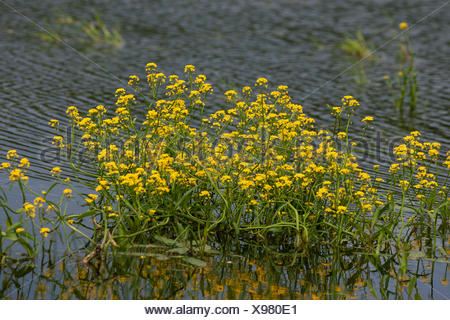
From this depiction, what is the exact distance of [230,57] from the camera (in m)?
18.7

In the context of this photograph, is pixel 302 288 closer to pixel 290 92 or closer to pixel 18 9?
pixel 290 92

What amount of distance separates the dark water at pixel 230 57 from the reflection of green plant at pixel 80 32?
0.35 metres

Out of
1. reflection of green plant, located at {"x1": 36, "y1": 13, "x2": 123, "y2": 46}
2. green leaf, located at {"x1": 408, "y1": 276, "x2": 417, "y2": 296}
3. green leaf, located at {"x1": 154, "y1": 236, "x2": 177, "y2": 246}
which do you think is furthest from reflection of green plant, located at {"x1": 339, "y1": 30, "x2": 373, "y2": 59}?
green leaf, located at {"x1": 154, "y1": 236, "x2": 177, "y2": 246}

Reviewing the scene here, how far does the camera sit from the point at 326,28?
22.9 metres

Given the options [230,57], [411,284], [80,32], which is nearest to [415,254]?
[411,284]

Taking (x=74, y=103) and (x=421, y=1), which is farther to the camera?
(x=421, y=1)

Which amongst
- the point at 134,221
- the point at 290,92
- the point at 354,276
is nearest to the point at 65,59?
the point at 290,92

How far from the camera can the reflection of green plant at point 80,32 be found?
19984 millimetres

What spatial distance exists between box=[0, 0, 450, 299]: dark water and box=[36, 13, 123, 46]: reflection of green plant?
0.35 metres

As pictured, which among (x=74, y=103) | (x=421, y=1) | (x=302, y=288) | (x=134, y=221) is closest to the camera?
(x=302, y=288)

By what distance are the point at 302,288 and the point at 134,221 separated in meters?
2.27

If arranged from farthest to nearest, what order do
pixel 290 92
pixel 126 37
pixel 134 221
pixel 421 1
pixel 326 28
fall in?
1. pixel 421 1
2. pixel 326 28
3. pixel 126 37
4. pixel 290 92
5. pixel 134 221

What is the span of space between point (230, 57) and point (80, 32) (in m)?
5.67

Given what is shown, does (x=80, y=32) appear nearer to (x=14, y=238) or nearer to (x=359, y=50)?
(x=359, y=50)
